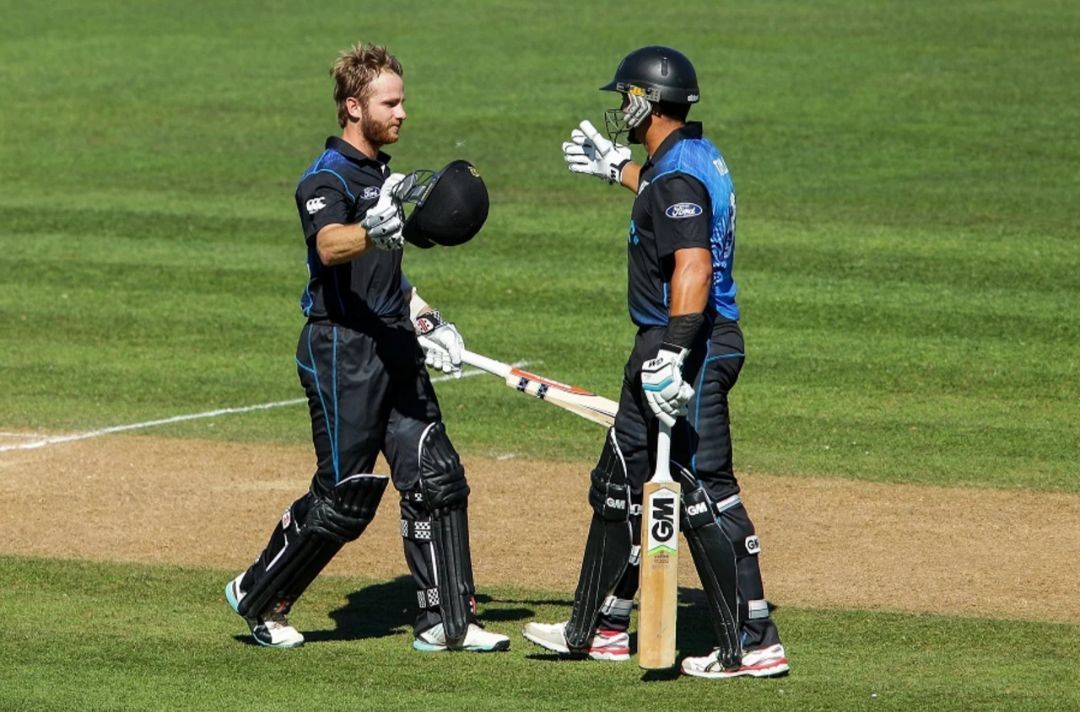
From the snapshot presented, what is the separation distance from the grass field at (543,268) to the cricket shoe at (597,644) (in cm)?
12

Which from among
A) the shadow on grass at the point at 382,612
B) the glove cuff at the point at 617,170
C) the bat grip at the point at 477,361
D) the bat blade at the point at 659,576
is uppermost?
the glove cuff at the point at 617,170

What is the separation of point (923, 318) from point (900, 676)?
718cm

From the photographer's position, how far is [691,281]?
686 cm

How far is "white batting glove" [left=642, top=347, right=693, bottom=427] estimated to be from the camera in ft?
22.2

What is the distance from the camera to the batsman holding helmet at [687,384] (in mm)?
6941

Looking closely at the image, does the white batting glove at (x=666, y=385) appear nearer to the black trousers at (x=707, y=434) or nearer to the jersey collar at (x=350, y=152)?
the black trousers at (x=707, y=434)

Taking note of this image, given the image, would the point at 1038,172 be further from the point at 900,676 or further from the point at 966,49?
the point at 900,676

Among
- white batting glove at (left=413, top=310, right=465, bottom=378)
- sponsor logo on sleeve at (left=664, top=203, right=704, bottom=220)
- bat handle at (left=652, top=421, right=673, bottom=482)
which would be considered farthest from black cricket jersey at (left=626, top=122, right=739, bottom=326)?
white batting glove at (left=413, top=310, right=465, bottom=378)

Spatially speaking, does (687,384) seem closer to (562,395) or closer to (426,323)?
(562,395)

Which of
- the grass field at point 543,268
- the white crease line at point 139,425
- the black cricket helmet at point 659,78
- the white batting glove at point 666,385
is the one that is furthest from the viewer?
the white crease line at point 139,425

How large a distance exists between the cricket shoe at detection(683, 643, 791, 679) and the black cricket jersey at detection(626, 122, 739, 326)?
1305mm

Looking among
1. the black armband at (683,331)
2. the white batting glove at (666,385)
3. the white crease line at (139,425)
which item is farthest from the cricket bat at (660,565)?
the white crease line at (139,425)

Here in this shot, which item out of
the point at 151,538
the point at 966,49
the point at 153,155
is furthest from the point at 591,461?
the point at 966,49

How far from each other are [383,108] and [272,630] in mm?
2185
